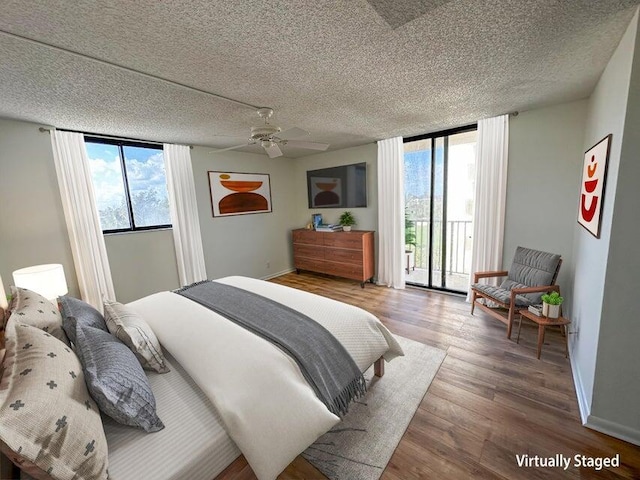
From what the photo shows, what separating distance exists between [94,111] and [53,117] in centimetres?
49

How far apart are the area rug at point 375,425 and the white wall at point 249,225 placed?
3121mm

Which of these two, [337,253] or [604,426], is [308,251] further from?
[604,426]

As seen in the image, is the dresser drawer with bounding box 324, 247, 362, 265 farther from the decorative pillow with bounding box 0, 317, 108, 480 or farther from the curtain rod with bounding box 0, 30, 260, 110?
the decorative pillow with bounding box 0, 317, 108, 480

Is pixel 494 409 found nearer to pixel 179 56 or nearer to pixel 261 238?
pixel 179 56

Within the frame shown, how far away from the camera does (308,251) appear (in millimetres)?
4914

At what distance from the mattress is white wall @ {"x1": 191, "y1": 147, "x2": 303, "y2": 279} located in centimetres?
318

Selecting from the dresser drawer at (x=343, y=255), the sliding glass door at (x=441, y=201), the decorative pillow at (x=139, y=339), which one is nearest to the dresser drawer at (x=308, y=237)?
the dresser drawer at (x=343, y=255)

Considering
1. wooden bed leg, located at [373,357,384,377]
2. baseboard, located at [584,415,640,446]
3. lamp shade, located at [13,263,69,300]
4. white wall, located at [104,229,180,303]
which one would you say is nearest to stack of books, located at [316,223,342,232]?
white wall, located at [104,229,180,303]

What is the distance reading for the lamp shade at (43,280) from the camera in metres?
2.10

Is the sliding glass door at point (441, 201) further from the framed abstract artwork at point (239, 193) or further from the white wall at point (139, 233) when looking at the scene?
the framed abstract artwork at point (239, 193)

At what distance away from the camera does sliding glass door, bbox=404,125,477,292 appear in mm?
3674

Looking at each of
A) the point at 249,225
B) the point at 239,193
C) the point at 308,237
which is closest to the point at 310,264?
the point at 308,237

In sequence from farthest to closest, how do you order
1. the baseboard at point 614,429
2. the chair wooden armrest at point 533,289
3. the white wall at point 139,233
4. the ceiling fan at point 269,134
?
the white wall at point 139,233 < the chair wooden armrest at point 533,289 < the ceiling fan at point 269,134 < the baseboard at point 614,429

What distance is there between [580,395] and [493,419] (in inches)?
26.5
